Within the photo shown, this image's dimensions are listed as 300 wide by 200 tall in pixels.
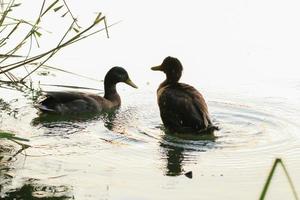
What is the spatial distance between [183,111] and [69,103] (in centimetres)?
186

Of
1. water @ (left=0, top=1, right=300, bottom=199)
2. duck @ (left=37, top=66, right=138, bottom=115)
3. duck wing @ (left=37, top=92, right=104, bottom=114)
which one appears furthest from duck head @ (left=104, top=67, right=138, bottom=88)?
duck wing @ (left=37, top=92, right=104, bottom=114)

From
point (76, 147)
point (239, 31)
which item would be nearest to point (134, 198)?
point (76, 147)

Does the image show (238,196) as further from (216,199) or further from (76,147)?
(76,147)

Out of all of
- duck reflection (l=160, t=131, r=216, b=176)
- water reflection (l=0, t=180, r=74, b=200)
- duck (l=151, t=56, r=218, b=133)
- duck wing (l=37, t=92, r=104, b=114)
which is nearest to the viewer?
water reflection (l=0, t=180, r=74, b=200)

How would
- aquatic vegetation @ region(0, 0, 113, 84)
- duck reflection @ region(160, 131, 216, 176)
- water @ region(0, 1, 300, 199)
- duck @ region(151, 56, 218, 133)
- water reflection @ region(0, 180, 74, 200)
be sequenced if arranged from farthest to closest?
duck @ region(151, 56, 218, 133), duck reflection @ region(160, 131, 216, 176), water @ region(0, 1, 300, 199), water reflection @ region(0, 180, 74, 200), aquatic vegetation @ region(0, 0, 113, 84)

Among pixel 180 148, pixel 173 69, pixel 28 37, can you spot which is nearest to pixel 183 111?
pixel 180 148

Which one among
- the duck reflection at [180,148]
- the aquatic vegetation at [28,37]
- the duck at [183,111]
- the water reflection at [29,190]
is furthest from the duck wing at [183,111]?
the water reflection at [29,190]

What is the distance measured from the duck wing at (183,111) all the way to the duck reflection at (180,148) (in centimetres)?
13

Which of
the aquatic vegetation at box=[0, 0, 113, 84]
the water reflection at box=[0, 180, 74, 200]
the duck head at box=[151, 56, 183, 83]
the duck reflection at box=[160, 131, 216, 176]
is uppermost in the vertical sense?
the aquatic vegetation at box=[0, 0, 113, 84]

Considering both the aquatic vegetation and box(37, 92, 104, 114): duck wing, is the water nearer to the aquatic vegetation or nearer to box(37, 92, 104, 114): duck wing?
box(37, 92, 104, 114): duck wing

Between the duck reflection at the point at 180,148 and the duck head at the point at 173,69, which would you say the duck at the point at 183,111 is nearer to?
the duck reflection at the point at 180,148

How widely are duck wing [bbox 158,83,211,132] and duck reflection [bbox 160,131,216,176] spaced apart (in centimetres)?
13

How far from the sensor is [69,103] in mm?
8977

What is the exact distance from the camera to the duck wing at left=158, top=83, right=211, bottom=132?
7723 mm
